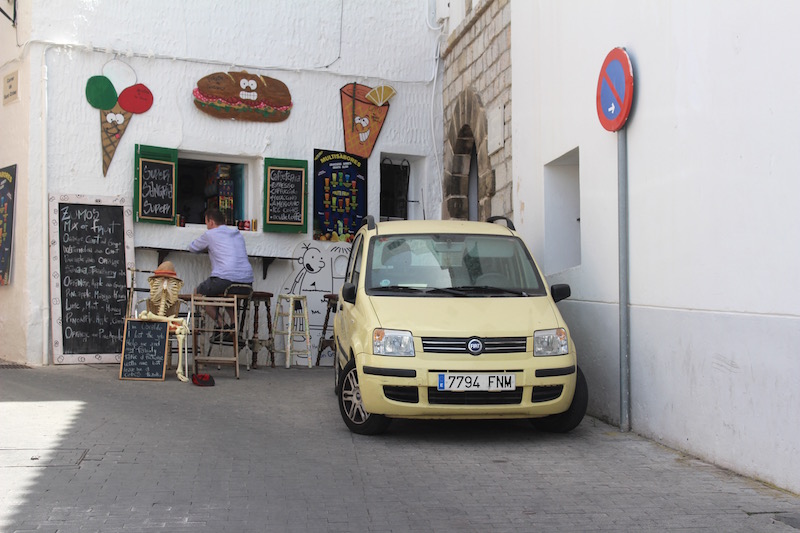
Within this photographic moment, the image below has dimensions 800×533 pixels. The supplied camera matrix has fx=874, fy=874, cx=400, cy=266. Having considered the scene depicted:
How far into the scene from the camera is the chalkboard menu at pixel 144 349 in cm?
940

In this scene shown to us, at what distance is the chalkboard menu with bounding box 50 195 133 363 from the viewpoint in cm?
1046

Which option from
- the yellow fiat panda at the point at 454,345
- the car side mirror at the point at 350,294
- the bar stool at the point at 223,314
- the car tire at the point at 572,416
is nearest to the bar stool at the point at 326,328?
the bar stool at the point at 223,314

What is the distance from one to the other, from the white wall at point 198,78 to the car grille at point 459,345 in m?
5.83

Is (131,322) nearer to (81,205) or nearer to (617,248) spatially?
(81,205)

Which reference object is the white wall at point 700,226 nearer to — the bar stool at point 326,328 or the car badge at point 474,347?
the car badge at point 474,347

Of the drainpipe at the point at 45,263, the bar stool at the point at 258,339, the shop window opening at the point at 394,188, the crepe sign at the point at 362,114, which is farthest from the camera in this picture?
the shop window opening at the point at 394,188

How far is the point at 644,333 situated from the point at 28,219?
739 centimetres

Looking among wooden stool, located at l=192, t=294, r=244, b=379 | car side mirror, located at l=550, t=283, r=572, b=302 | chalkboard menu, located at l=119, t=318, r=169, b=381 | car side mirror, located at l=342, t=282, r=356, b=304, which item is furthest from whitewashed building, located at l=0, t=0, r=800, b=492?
car side mirror, located at l=342, t=282, r=356, b=304

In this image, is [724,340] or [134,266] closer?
[724,340]

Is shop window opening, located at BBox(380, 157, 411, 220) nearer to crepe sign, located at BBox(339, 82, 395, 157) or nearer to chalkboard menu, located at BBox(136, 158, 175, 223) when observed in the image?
crepe sign, located at BBox(339, 82, 395, 157)

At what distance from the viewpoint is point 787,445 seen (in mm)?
5020

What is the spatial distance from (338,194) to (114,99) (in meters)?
3.22

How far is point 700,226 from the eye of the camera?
6012mm

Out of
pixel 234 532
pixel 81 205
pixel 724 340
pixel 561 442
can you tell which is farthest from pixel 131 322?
pixel 724 340
